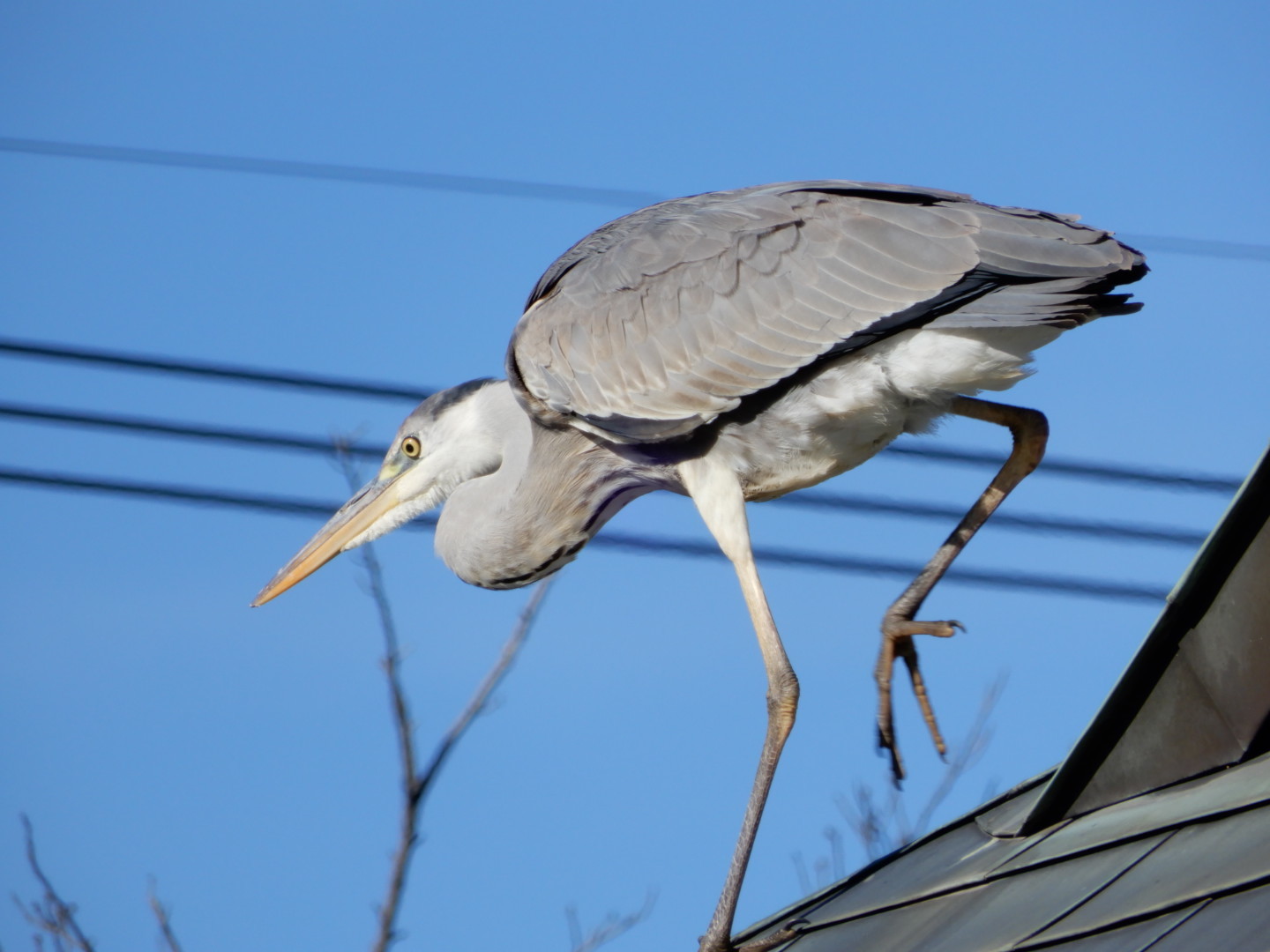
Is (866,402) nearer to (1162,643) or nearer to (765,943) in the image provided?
(1162,643)

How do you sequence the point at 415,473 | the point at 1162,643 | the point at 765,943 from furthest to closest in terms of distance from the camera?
the point at 415,473, the point at 765,943, the point at 1162,643

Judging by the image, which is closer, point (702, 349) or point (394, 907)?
point (702, 349)

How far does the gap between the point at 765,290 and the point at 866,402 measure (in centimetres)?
52

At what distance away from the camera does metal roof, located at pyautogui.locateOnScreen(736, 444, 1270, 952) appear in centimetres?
277

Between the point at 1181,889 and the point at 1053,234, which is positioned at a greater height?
the point at 1053,234

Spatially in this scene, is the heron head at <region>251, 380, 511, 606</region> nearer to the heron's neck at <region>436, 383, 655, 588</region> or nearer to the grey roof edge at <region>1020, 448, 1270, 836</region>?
the heron's neck at <region>436, 383, 655, 588</region>

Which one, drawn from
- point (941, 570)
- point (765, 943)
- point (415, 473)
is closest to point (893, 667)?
point (941, 570)

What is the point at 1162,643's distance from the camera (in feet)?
11.5

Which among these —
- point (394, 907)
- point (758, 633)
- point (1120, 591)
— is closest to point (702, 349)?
point (758, 633)

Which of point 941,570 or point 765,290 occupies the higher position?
point 765,290

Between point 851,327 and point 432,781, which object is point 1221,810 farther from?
point 432,781

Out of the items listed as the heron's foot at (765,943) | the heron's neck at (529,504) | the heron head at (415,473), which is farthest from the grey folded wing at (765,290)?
the heron's foot at (765,943)

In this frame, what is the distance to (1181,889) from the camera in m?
2.71

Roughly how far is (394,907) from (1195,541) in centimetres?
391
